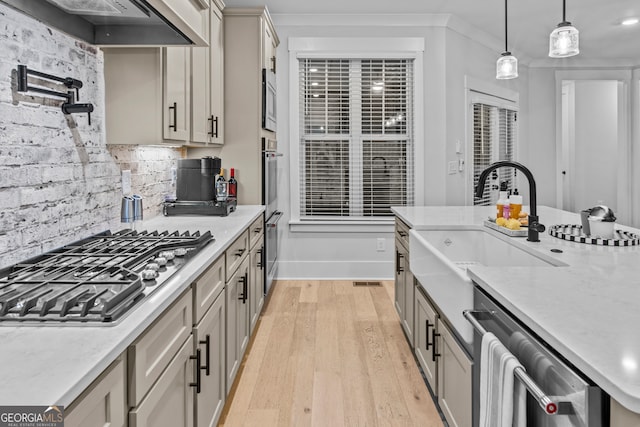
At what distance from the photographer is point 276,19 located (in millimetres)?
4734

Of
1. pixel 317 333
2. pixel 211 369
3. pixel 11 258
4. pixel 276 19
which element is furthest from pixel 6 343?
pixel 276 19

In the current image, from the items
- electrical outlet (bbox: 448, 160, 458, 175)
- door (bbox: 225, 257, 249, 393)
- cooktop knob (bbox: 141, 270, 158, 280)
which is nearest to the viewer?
cooktop knob (bbox: 141, 270, 158, 280)

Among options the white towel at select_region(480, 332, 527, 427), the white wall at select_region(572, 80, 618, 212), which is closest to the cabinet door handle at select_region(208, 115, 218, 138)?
the white towel at select_region(480, 332, 527, 427)

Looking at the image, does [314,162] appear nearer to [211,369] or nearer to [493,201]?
[493,201]

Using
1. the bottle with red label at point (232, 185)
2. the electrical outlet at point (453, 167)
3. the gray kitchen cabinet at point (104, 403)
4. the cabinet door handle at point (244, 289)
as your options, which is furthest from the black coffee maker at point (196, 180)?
the electrical outlet at point (453, 167)

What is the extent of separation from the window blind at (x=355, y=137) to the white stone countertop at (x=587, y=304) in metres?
2.96

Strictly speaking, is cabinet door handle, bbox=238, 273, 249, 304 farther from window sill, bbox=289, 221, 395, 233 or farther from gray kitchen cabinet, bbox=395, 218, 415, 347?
window sill, bbox=289, 221, 395, 233

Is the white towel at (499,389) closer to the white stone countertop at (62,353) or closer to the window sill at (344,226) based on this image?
the white stone countertop at (62,353)

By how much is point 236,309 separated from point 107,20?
1507mm

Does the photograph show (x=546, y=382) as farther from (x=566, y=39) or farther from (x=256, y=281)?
(x=256, y=281)

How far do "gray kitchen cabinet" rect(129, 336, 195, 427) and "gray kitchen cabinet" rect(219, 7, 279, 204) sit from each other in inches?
93.7

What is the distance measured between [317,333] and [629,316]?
100 inches

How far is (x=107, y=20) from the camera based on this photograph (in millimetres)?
2027

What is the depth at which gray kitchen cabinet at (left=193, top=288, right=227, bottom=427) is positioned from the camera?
1743mm
